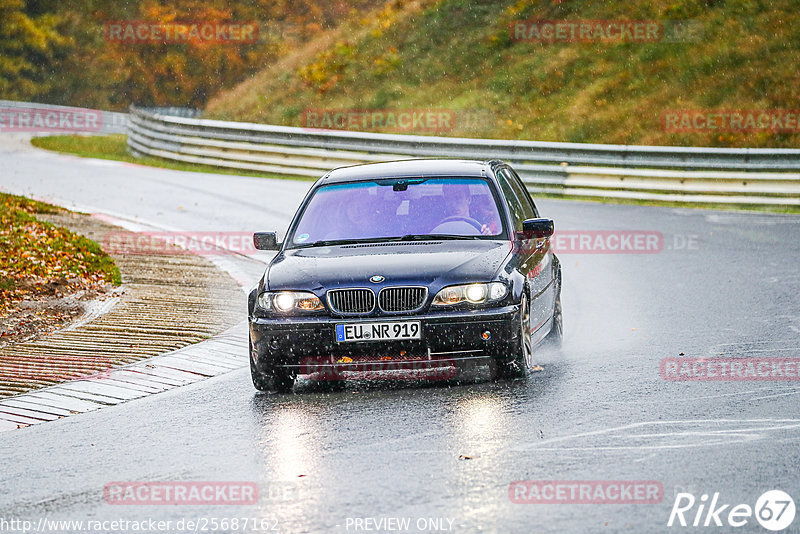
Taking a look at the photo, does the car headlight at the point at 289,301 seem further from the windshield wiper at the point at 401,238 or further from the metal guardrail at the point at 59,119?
the metal guardrail at the point at 59,119

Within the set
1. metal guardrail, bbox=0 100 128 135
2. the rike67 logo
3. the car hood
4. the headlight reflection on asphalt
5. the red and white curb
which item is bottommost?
the red and white curb

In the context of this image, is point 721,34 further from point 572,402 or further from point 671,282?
point 572,402

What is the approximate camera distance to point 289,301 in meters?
9.04

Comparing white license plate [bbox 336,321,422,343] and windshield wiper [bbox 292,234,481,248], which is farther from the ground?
windshield wiper [bbox 292,234,481,248]

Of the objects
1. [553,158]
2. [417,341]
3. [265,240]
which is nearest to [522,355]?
[417,341]

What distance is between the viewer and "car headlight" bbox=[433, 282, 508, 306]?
348 inches

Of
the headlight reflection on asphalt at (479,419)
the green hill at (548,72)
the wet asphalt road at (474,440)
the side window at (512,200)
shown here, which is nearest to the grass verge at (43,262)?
the wet asphalt road at (474,440)

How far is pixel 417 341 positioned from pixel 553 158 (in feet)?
56.2

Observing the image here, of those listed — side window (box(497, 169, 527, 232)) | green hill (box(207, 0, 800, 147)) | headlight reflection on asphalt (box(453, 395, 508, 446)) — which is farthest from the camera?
green hill (box(207, 0, 800, 147))

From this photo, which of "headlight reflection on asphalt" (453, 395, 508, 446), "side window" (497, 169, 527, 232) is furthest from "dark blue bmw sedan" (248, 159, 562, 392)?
"headlight reflection on asphalt" (453, 395, 508, 446)

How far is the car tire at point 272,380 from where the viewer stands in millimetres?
9133

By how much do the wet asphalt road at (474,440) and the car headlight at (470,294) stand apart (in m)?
0.63

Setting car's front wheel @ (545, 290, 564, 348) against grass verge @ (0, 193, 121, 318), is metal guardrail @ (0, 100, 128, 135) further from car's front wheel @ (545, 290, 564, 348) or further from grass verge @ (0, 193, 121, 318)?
car's front wheel @ (545, 290, 564, 348)

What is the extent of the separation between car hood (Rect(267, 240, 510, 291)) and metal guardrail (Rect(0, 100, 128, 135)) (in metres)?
40.4
